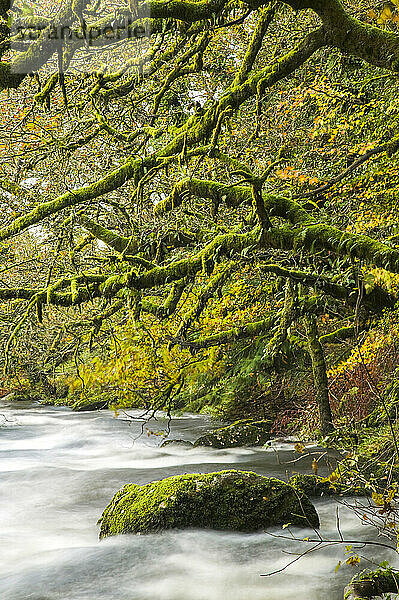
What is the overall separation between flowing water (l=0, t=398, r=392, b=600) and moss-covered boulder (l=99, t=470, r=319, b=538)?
132 millimetres

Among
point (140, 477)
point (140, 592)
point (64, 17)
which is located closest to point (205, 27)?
point (64, 17)

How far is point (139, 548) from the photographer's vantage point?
7.05 metres

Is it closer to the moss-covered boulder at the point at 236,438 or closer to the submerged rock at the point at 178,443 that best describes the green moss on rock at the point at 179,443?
the submerged rock at the point at 178,443

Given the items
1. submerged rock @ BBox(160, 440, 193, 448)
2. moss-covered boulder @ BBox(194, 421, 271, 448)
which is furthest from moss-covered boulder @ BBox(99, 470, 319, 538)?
submerged rock @ BBox(160, 440, 193, 448)

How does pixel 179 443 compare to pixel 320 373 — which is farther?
pixel 179 443

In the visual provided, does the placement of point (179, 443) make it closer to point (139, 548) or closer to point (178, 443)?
point (178, 443)

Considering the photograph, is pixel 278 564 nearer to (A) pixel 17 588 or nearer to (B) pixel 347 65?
(A) pixel 17 588

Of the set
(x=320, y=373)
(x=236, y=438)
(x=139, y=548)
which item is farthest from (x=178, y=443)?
(x=139, y=548)

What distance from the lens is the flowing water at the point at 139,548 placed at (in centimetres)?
623

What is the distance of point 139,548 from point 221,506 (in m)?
1.11

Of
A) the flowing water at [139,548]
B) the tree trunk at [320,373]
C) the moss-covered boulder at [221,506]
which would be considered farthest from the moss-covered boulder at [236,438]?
the moss-covered boulder at [221,506]

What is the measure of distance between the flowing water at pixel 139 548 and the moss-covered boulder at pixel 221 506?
13 cm

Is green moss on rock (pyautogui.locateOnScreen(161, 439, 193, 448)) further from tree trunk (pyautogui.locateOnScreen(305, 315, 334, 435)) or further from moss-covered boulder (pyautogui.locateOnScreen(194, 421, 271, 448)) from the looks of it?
tree trunk (pyautogui.locateOnScreen(305, 315, 334, 435))

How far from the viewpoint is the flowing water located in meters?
6.23
